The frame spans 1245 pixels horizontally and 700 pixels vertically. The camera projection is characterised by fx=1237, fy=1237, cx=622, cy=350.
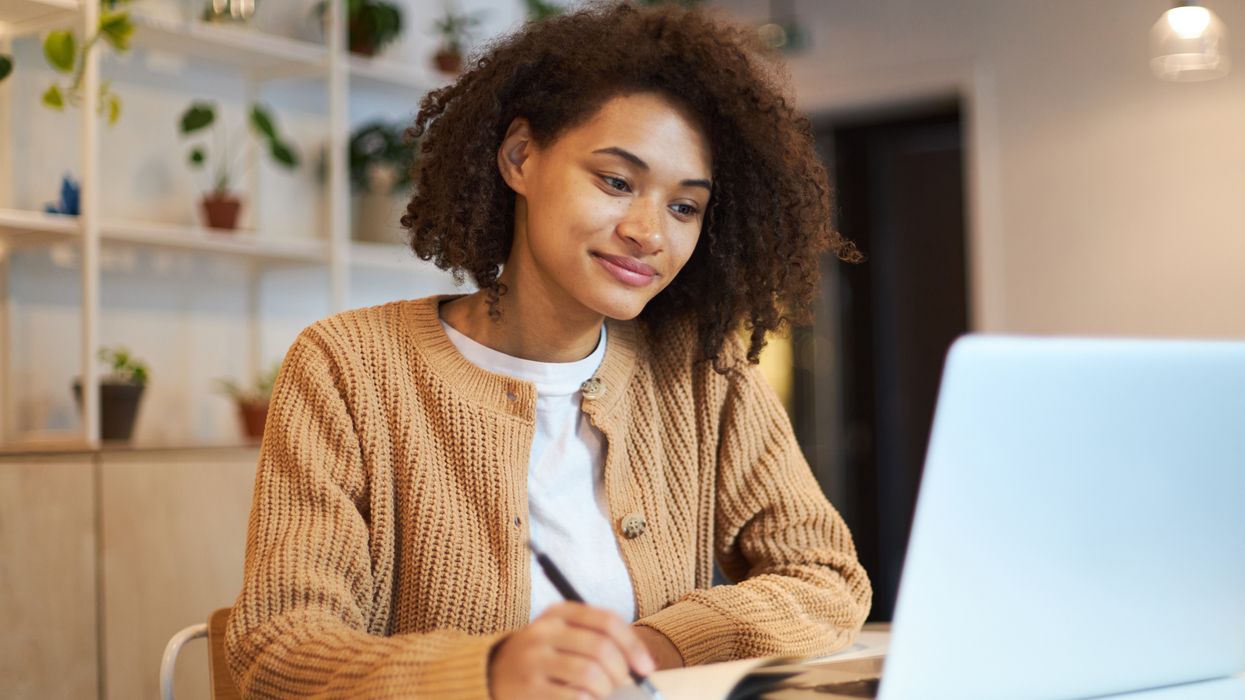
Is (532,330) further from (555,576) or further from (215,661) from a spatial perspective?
(215,661)

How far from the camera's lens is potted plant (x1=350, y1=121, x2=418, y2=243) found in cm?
350

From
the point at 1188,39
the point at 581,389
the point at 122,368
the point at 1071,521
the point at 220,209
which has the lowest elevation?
the point at 1071,521

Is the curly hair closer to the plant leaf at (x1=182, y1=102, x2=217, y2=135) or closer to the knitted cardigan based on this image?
the knitted cardigan

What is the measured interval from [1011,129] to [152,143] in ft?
9.28

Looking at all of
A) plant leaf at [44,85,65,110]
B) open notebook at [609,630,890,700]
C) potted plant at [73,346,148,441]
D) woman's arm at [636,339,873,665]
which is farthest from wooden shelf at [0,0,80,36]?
open notebook at [609,630,890,700]

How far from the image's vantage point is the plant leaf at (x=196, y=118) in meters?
3.04

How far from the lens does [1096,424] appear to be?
76cm

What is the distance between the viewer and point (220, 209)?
3.13 m

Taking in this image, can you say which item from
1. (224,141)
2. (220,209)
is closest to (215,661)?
(220,209)

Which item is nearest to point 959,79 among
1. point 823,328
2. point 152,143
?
point 823,328

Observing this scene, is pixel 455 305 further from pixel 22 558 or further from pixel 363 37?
pixel 363 37

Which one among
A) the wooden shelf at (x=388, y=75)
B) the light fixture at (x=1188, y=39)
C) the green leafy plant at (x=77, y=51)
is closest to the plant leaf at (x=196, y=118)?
the green leafy plant at (x=77, y=51)

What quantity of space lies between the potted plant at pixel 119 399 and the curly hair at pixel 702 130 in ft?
5.05

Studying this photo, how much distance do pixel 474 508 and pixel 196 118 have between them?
2085 millimetres
